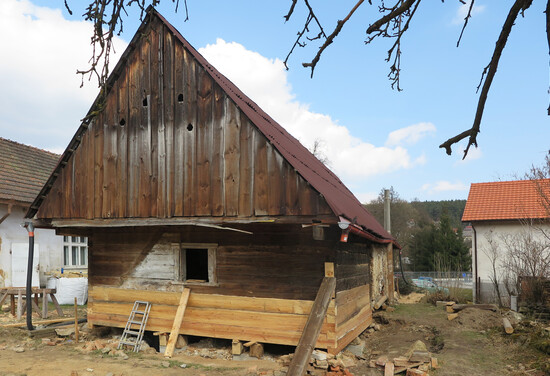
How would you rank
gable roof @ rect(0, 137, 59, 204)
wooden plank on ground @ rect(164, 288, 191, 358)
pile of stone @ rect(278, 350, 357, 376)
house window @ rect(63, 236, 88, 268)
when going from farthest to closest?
house window @ rect(63, 236, 88, 268) → gable roof @ rect(0, 137, 59, 204) → wooden plank on ground @ rect(164, 288, 191, 358) → pile of stone @ rect(278, 350, 357, 376)

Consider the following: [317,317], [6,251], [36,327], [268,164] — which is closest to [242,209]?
[268,164]

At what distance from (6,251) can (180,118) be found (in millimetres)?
10166

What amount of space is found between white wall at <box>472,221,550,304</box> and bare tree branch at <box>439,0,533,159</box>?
1891cm

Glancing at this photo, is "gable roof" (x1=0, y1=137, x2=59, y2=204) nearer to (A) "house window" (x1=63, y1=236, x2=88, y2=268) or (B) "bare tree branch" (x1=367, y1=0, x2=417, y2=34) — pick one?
(A) "house window" (x1=63, y1=236, x2=88, y2=268)

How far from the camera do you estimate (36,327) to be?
11.1 meters

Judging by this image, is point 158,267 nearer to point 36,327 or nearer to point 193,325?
point 193,325

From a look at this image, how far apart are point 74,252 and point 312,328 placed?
1405 centimetres

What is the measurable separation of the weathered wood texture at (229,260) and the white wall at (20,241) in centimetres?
649

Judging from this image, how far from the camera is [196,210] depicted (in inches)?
359

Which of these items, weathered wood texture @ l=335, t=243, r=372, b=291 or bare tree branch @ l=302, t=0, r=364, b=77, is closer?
bare tree branch @ l=302, t=0, r=364, b=77

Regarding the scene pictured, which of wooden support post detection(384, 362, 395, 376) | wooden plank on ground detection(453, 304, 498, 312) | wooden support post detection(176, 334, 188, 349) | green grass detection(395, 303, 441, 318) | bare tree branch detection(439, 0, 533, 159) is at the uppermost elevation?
bare tree branch detection(439, 0, 533, 159)

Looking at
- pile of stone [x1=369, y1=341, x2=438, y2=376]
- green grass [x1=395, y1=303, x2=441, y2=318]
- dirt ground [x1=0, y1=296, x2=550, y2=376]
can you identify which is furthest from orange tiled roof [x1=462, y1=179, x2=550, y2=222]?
pile of stone [x1=369, y1=341, x2=438, y2=376]

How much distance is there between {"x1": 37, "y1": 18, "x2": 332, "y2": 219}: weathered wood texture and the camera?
28.0 ft

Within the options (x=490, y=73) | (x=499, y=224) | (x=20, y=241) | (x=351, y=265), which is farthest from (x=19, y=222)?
(x=499, y=224)
